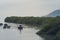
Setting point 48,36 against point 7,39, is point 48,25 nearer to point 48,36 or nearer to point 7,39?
point 48,36

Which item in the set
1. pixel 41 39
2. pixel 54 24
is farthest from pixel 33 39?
pixel 54 24

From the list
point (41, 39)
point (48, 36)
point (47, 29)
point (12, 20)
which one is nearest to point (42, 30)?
point (47, 29)

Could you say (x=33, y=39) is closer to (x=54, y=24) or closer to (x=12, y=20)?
(x=54, y=24)

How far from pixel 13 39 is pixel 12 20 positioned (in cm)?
4130

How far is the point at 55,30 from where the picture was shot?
84.9ft

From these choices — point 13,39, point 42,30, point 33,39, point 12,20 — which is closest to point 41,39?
point 33,39

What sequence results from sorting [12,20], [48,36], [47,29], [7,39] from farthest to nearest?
[12,20] → [47,29] → [48,36] → [7,39]

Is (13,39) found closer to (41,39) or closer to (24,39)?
A: (24,39)

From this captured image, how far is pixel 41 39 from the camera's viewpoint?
23.7 meters

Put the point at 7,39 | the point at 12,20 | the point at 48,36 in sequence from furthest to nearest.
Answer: the point at 12,20 < the point at 48,36 < the point at 7,39

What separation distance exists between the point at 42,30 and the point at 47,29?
2.50 feet

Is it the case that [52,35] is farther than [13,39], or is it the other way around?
[52,35]

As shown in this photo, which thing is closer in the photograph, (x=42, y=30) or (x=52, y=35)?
(x=52, y=35)

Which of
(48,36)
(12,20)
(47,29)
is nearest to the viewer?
(48,36)
